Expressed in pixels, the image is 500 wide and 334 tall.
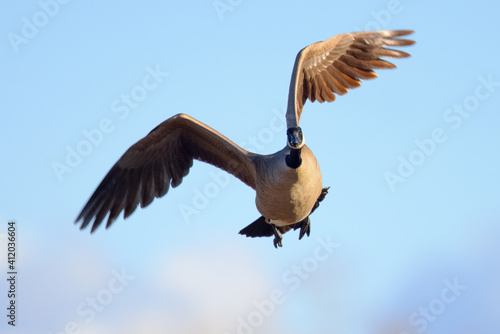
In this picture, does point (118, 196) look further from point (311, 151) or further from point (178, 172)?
point (311, 151)

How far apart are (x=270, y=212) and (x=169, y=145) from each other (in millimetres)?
2817

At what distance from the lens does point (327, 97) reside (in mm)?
12727

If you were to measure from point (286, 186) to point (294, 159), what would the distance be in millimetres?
466

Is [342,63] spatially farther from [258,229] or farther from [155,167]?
[155,167]

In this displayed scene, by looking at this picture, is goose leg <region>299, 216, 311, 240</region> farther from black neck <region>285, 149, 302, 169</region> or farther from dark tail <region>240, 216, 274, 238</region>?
black neck <region>285, 149, 302, 169</region>

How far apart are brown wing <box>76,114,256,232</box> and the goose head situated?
2.04 m

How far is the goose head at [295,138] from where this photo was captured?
32.3 feet

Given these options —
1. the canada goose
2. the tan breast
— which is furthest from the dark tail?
the tan breast

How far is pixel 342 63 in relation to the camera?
1278 cm

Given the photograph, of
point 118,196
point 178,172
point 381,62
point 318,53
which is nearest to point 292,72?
point 318,53

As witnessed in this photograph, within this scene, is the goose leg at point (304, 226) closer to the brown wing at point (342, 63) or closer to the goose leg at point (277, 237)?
the goose leg at point (277, 237)

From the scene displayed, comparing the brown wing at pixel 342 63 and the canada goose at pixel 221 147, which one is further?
the brown wing at pixel 342 63

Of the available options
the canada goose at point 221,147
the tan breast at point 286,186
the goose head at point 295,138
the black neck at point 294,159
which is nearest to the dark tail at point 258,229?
the canada goose at point 221,147

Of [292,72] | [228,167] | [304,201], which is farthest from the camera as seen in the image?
[228,167]
